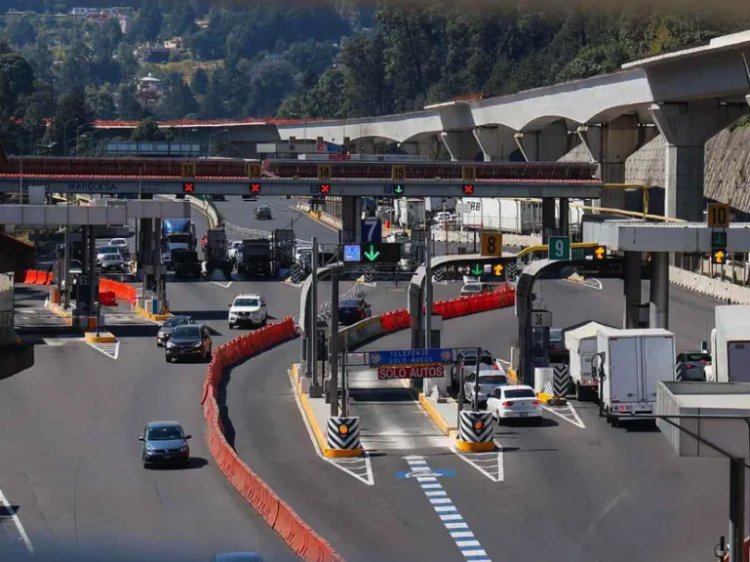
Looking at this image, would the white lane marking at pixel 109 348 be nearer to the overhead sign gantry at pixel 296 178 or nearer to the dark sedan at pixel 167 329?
the dark sedan at pixel 167 329

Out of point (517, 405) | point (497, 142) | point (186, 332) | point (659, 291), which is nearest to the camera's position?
point (517, 405)

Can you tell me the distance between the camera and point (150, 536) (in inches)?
1258

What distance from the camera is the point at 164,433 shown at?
4112cm

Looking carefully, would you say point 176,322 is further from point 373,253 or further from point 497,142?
point 497,142

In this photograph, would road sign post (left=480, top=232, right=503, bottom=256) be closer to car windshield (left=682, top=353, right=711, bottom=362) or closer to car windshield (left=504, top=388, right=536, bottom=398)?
car windshield (left=504, top=388, right=536, bottom=398)

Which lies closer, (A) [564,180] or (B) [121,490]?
(B) [121,490]

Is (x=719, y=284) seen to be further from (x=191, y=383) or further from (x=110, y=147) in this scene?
(x=110, y=147)

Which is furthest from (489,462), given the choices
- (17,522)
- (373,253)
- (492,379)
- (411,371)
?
(17,522)

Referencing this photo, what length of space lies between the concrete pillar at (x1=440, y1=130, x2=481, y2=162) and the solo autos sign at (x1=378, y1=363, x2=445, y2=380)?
97.9 meters

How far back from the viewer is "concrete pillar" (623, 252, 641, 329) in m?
55.1

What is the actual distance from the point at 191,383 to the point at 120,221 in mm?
15550

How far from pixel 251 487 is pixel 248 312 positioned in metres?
38.7

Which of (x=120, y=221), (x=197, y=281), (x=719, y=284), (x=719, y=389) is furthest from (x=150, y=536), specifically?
(x=197, y=281)

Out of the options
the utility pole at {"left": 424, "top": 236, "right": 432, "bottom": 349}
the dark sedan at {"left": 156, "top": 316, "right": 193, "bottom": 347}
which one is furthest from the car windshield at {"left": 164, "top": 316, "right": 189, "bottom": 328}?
the utility pole at {"left": 424, "top": 236, "right": 432, "bottom": 349}
